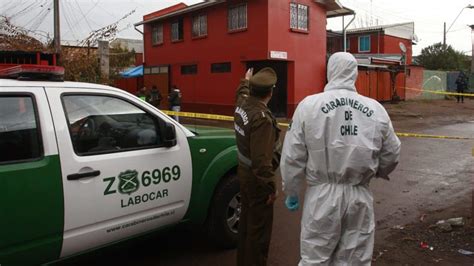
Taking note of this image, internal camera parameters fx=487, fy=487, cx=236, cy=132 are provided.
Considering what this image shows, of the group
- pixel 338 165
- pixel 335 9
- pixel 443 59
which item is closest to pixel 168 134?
pixel 338 165

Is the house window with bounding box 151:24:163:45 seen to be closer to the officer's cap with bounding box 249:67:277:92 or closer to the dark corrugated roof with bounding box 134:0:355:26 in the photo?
the dark corrugated roof with bounding box 134:0:355:26

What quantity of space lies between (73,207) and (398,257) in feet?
9.90

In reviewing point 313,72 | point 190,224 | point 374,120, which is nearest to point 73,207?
point 190,224

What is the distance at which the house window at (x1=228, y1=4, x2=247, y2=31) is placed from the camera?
21.1 meters

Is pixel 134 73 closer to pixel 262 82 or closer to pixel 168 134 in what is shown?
pixel 168 134

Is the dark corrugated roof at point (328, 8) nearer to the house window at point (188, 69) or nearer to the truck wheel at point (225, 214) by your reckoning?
the house window at point (188, 69)

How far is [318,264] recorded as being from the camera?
307 centimetres

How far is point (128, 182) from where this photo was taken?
3760 millimetres

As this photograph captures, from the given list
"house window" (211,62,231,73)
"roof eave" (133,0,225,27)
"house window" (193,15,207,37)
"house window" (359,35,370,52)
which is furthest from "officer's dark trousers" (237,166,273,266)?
"house window" (359,35,370,52)

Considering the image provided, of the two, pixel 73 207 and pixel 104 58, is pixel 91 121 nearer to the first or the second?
pixel 73 207

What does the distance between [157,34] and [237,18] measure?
7.31 metres

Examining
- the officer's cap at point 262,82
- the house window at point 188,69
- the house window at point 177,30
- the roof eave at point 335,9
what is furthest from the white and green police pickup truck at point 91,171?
the house window at point 177,30

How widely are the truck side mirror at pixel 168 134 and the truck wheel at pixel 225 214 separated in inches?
31.7

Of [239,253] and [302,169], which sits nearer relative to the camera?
[302,169]
